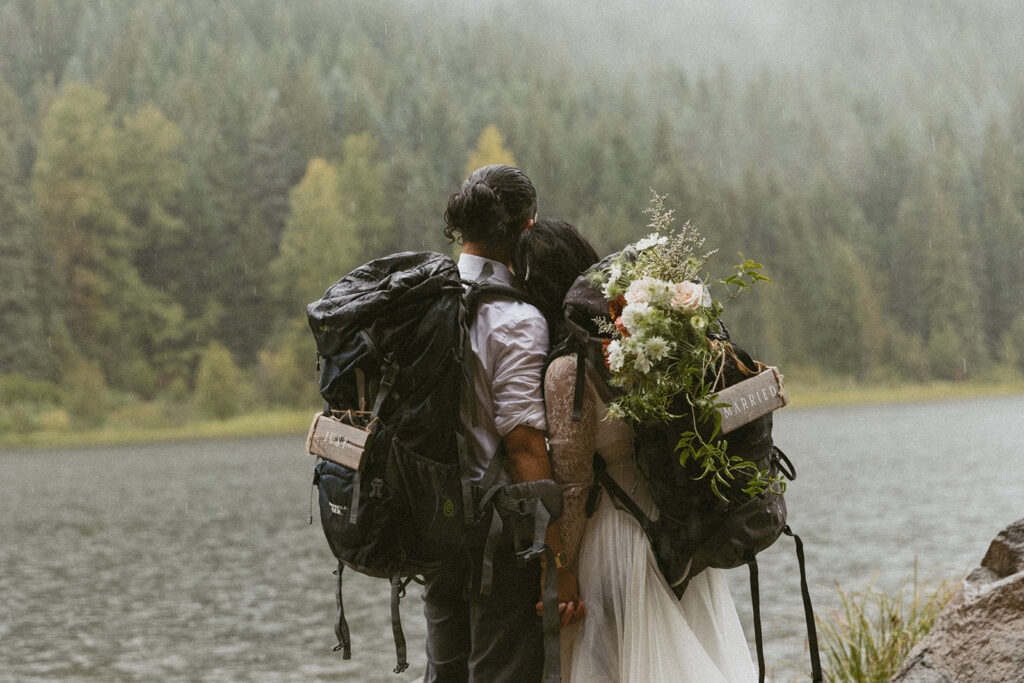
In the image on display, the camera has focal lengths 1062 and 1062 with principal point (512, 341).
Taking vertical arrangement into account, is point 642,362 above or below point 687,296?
below

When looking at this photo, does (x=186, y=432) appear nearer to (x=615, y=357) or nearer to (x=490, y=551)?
(x=490, y=551)

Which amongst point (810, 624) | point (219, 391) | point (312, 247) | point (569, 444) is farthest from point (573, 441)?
point (312, 247)

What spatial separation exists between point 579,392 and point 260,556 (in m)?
14.2

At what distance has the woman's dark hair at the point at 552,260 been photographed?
246 centimetres

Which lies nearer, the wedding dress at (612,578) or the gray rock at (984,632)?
the wedding dress at (612,578)

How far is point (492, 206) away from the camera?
2500 mm

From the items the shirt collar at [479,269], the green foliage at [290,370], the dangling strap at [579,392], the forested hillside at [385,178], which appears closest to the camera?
the dangling strap at [579,392]

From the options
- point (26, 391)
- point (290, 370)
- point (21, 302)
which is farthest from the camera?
point (21, 302)

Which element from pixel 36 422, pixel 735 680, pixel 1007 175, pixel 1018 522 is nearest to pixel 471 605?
pixel 735 680

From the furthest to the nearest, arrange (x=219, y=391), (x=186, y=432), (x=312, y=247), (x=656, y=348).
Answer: (x=312, y=247) < (x=219, y=391) < (x=186, y=432) < (x=656, y=348)

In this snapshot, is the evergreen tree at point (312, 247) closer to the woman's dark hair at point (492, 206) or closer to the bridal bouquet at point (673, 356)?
the woman's dark hair at point (492, 206)

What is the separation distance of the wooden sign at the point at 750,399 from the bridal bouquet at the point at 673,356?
3 cm

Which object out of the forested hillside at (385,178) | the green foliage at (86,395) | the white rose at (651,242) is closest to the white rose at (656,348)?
the white rose at (651,242)

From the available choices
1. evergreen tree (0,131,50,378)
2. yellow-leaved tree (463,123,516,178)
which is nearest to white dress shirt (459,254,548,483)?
evergreen tree (0,131,50,378)
